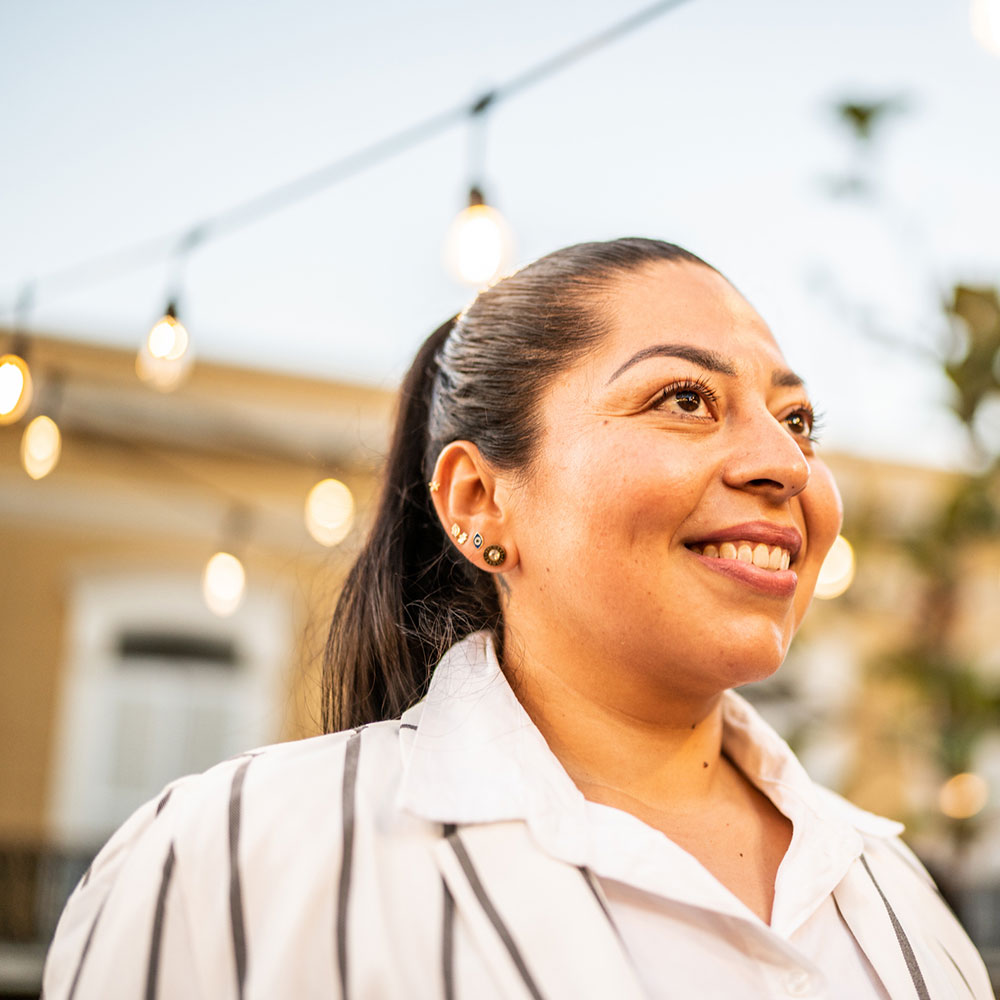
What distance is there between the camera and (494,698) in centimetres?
133

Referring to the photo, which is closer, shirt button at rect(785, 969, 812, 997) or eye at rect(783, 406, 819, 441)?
shirt button at rect(785, 969, 812, 997)

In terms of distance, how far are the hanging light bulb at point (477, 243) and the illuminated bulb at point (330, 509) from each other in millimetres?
2671

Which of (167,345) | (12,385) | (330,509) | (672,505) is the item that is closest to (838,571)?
(330,509)

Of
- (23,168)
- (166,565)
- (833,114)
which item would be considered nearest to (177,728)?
(166,565)

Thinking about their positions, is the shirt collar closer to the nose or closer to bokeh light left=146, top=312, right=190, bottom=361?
the nose

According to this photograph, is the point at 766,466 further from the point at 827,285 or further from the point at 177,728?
the point at 177,728

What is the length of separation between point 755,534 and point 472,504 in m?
0.41

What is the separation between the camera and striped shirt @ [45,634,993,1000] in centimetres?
106

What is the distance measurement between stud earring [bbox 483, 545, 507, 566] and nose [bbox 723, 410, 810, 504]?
1.05ft

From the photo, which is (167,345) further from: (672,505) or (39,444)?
(672,505)

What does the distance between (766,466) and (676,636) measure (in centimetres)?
23

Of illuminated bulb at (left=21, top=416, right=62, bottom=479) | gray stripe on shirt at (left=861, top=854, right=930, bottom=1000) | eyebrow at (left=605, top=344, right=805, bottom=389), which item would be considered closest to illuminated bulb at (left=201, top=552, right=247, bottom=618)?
illuminated bulb at (left=21, top=416, right=62, bottom=479)

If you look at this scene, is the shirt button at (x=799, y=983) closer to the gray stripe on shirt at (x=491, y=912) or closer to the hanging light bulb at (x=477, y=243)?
the gray stripe on shirt at (x=491, y=912)

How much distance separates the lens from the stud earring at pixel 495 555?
1435 mm
